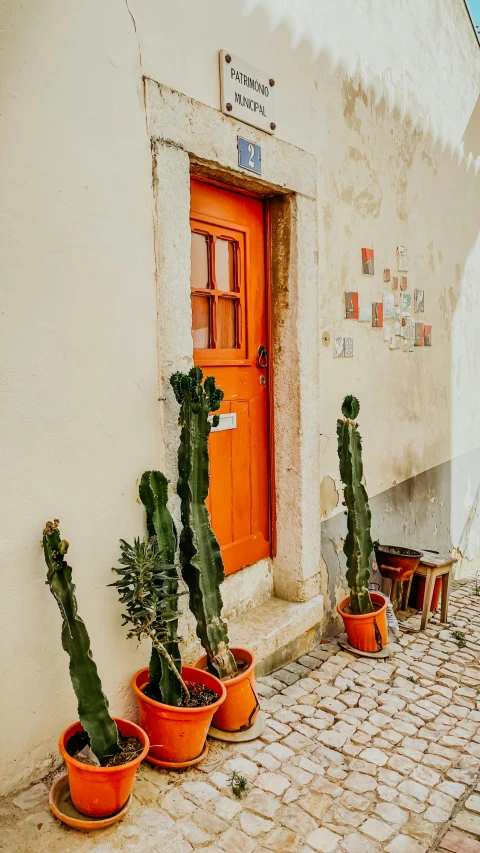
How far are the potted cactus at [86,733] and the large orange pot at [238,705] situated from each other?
581mm

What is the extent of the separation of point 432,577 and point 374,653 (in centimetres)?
89

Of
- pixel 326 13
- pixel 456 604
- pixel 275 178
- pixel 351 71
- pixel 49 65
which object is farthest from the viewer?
pixel 456 604

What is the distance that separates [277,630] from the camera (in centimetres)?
333

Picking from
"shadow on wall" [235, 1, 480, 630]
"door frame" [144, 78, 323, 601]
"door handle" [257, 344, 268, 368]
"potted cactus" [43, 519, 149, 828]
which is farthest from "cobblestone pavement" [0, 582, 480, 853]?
"door handle" [257, 344, 268, 368]

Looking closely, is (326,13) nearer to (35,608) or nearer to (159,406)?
(159,406)

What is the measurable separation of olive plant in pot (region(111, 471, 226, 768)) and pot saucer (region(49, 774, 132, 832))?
0.94 feet

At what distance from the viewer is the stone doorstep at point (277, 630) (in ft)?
10.6

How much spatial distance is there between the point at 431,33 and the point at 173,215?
3852mm

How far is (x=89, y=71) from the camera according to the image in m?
2.34

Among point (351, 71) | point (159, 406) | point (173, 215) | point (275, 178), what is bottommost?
point (159, 406)

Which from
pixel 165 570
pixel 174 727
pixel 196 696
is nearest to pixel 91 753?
pixel 174 727

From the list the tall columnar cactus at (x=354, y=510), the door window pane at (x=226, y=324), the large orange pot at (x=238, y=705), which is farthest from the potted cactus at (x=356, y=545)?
the large orange pot at (x=238, y=705)

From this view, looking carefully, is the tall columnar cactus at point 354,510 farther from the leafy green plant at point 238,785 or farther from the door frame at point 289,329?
the leafy green plant at point 238,785

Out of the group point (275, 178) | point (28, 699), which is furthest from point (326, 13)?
point (28, 699)
